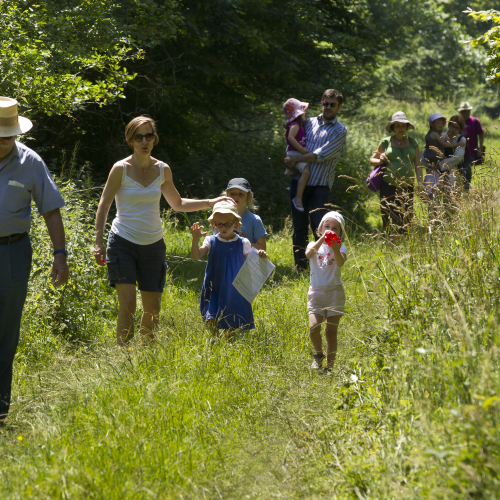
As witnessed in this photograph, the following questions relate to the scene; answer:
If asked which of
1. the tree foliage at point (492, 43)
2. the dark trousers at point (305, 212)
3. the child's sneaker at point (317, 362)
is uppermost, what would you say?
the tree foliage at point (492, 43)

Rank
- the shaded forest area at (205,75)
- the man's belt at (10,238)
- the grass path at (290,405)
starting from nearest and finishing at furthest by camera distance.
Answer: the grass path at (290,405) < the man's belt at (10,238) < the shaded forest area at (205,75)

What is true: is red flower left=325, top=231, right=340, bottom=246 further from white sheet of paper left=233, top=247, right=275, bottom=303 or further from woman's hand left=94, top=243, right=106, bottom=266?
woman's hand left=94, top=243, right=106, bottom=266

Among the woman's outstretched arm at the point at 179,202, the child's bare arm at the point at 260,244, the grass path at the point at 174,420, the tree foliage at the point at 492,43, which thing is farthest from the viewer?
the child's bare arm at the point at 260,244

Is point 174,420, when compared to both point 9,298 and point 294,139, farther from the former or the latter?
point 294,139

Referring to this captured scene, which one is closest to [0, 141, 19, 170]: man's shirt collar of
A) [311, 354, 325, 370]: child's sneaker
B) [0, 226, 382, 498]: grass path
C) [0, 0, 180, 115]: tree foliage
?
[0, 226, 382, 498]: grass path

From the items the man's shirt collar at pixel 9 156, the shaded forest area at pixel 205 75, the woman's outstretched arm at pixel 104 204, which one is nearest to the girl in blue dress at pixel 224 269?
the woman's outstretched arm at pixel 104 204

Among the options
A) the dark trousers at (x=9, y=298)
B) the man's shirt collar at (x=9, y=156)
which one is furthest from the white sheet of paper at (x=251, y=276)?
the man's shirt collar at (x=9, y=156)

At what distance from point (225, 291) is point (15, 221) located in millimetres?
1815

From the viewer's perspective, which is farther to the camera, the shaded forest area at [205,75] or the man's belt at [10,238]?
the shaded forest area at [205,75]

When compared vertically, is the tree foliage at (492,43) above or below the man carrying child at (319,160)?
above

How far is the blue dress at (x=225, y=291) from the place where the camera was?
5262mm

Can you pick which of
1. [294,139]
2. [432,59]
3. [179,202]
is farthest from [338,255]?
[432,59]

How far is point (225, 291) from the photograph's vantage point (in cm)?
533

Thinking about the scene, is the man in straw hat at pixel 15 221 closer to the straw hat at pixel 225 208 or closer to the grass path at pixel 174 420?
the grass path at pixel 174 420
